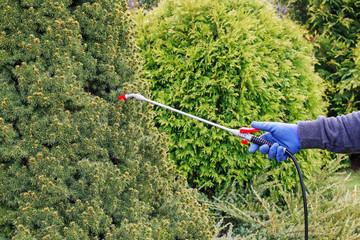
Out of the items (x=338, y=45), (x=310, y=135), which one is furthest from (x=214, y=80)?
(x=338, y=45)

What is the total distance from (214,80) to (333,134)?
71.1 inches

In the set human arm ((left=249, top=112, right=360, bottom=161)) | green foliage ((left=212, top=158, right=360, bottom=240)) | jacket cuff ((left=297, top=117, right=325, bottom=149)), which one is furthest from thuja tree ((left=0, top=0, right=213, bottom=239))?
green foliage ((left=212, top=158, right=360, bottom=240))

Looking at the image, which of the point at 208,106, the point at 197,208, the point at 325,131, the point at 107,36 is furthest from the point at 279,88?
the point at 107,36

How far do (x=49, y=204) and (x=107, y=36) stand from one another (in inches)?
40.2

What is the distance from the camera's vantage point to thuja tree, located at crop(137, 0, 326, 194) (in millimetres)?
3773

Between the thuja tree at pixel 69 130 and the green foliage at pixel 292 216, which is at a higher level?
the thuja tree at pixel 69 130

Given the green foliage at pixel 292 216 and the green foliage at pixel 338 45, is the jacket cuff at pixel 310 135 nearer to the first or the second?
the green foliage at pixel 292 216

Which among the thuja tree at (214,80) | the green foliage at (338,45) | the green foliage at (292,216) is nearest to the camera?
the green foliage at (292,216)

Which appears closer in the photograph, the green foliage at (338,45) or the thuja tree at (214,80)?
the thuja tree at (214,80)

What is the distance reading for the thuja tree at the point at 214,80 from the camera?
377cm

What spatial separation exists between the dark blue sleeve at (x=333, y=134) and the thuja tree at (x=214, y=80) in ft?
5.04

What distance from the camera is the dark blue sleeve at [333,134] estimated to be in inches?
85.3

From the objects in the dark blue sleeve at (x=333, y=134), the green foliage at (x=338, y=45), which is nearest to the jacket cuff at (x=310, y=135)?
the dark blue sleeve at (x=333, y=134)

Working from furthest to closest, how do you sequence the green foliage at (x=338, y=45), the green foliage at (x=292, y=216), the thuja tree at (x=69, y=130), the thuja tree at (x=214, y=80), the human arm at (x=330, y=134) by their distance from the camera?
the green foliage at (x=338, y=45)
the thuja tree at (x=214, y=80)
the green foliage at (x=292, y=216)
the human arm at (x=330, y=134)
the thuja tree at (x=69, y=130)
